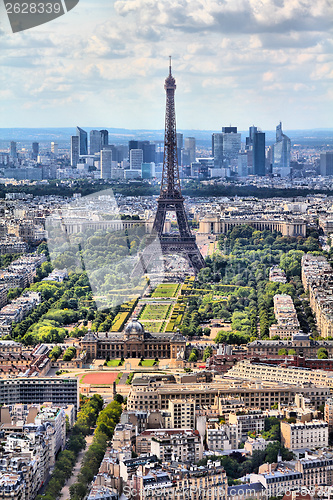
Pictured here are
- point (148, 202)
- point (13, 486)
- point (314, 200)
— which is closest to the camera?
point (13, 486)

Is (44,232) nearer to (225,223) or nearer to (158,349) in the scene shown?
(225,223)

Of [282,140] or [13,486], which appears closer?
[13,486]

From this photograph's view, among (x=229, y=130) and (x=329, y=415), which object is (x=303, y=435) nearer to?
(x=329, y=415)

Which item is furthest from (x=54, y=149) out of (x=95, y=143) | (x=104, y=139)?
(x=104, y=139)

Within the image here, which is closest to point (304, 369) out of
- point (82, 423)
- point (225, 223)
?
point (82, 423)

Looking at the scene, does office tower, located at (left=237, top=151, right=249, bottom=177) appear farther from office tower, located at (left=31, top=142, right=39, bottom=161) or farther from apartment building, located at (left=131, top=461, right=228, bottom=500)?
apartment building, located at (left=131, top=461, right=228, bottom=500)

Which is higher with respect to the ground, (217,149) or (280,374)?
(217,149)

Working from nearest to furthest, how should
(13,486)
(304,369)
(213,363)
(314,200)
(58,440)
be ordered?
1. (13,486)
2. (58,440)
3. (304,369)
4. (213,363)
5. (314,200)
